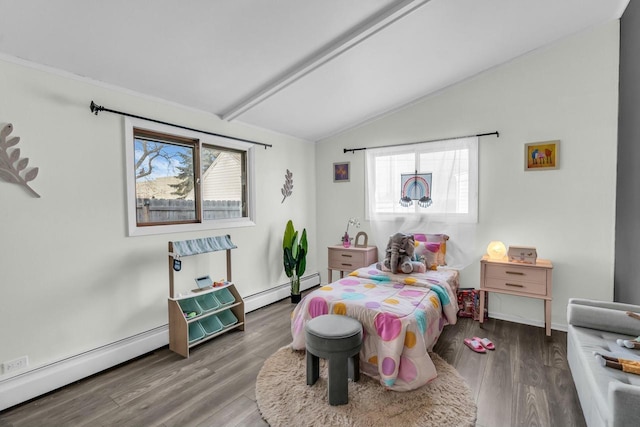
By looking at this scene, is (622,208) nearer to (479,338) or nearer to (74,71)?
(479,338)

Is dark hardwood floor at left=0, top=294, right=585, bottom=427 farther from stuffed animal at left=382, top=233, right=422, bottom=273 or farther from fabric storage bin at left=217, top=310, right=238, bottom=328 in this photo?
stuffed animal at left=382, top=233, right=422, bottom=273

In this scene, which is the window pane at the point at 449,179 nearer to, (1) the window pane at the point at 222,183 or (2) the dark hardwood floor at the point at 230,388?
(2) the dark hardwood floor at the point at 230,388

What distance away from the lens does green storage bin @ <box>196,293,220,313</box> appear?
2953 mm

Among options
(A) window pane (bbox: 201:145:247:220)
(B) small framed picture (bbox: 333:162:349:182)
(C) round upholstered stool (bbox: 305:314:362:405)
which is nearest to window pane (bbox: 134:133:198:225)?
(A) window pane (bbox: 201:145:247:220)

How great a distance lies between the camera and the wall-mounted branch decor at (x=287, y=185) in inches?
167

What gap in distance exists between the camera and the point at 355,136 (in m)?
4.34

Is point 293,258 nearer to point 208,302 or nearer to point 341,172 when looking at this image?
point 208,302

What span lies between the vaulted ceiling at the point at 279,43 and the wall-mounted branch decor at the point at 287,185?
1.01 metres

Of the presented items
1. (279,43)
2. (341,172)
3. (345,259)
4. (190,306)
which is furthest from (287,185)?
(279,43)

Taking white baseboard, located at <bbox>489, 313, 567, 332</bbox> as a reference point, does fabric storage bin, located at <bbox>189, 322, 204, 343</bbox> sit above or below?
above

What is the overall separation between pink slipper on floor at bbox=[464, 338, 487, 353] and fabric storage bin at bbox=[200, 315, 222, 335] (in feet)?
7.70

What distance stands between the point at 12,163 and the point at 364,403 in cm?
280

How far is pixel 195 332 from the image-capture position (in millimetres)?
2801

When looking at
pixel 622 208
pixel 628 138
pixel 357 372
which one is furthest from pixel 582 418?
pixel 628 138
